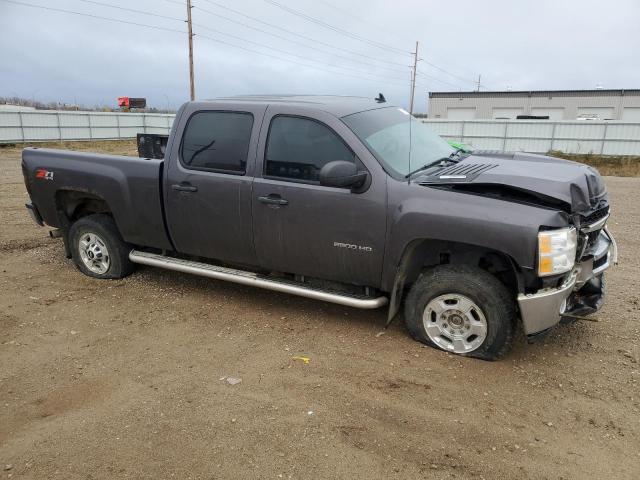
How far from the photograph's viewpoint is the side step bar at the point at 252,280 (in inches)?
161

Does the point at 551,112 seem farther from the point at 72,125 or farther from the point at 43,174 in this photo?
the point at 43,174

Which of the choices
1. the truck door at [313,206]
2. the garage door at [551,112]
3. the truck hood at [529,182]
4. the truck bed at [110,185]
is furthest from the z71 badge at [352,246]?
the garage door at [551,112]

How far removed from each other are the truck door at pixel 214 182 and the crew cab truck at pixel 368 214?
13mm

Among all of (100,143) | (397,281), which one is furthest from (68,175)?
(100,143)

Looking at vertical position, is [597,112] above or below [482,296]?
above

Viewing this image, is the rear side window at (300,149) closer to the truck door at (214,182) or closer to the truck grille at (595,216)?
the truck door at (214,182)

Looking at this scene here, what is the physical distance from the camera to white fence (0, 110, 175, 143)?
1063 inches

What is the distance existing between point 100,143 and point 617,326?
3107cm

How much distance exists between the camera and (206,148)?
463cm

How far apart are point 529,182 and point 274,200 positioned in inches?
76.2

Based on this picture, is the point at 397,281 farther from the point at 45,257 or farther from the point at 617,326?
the point at 45,257

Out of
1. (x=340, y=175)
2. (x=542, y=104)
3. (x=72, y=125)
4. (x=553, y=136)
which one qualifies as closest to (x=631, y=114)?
(x=542, y=104)

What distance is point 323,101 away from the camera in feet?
14.6

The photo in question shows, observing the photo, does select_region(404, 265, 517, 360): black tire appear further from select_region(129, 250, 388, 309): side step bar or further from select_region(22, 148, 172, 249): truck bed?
select_region(22, 148, 172, 249): truck bed
